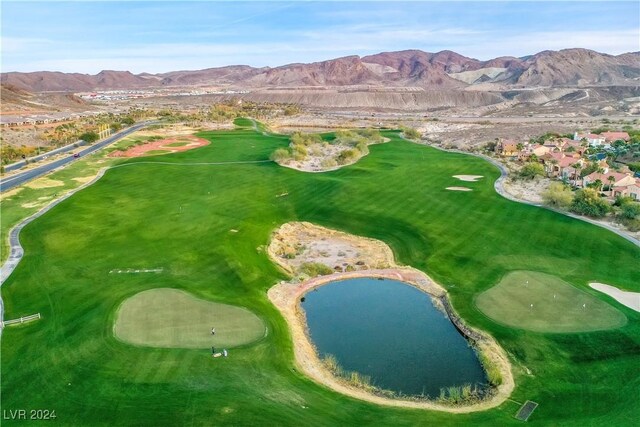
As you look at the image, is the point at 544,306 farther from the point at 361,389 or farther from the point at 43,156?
the point at 43,156

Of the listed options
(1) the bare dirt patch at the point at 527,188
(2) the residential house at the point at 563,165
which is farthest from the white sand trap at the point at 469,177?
(2) the residential house at the point at 563,165

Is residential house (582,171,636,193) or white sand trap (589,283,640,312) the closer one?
white sand trap (589,283,640,312)

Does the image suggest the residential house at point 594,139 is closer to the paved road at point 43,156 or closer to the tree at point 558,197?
the tree at point 558,197

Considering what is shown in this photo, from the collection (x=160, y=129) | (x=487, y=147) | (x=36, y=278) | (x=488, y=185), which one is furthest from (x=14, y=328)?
(x=160, y=129)

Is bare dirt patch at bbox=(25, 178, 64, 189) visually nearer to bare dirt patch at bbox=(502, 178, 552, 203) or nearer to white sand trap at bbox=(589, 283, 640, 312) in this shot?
bare dirt patch at bbox=(502, 178, 552, 203)

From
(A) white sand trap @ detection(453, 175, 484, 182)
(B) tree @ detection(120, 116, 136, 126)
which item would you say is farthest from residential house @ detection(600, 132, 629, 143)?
(B) tree @ detection(120, 116, 136, 126)

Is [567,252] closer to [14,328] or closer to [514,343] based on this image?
[514,343]
